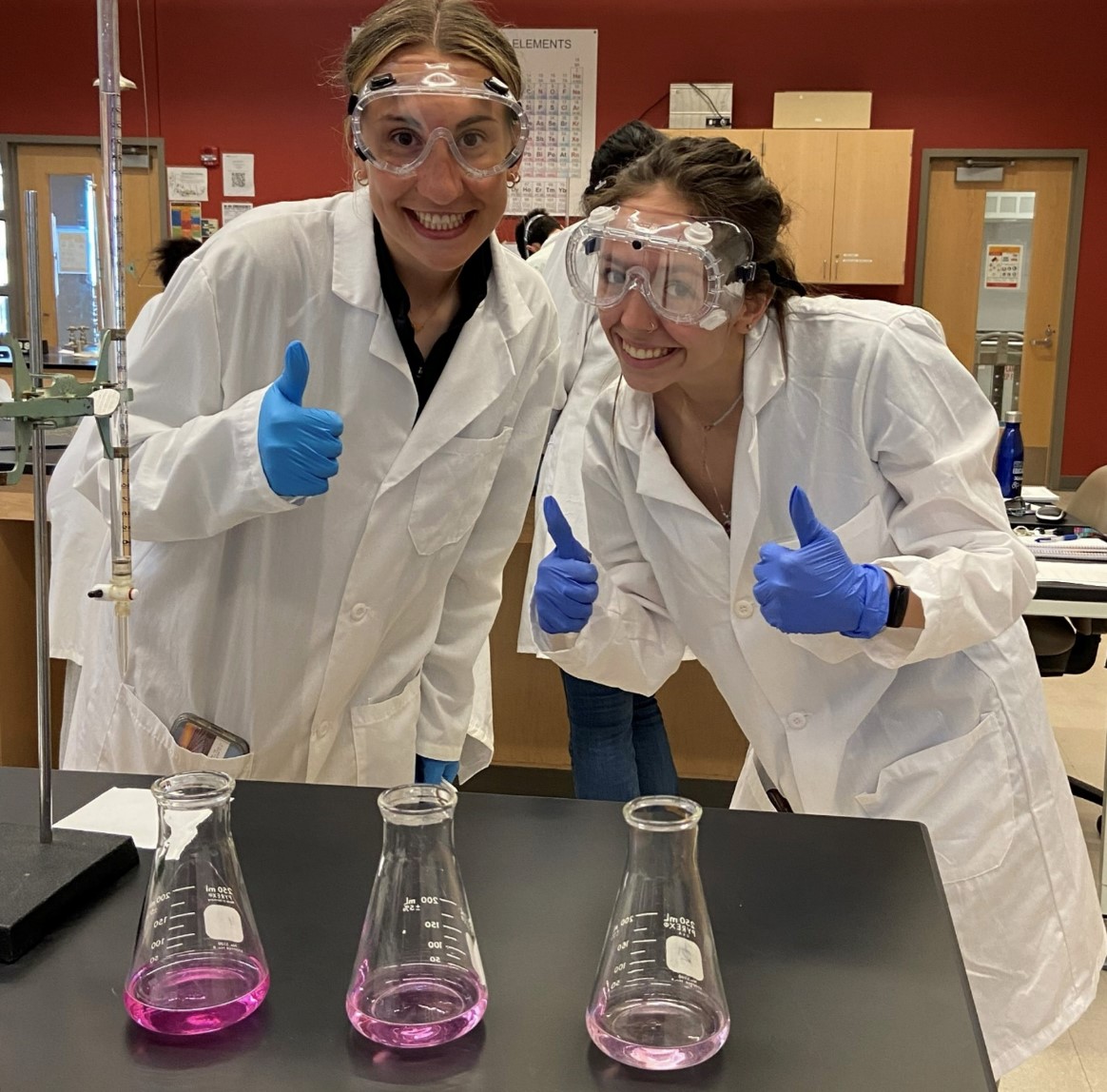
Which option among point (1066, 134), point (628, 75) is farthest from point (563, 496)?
point (1066, 134)

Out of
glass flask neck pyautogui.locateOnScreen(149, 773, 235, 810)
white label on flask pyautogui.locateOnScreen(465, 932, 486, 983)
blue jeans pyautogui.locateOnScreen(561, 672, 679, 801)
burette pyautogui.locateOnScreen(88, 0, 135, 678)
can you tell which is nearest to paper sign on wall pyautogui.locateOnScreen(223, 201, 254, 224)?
blue jeans pyautogui.locateOnScreen(561, 672, 679, 801)

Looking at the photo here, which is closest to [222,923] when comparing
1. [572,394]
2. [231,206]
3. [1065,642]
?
[572,394]

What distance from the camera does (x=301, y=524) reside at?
1538 mm

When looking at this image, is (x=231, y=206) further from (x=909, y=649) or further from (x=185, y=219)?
(x=909, y=649)

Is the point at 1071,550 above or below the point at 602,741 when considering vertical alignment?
above

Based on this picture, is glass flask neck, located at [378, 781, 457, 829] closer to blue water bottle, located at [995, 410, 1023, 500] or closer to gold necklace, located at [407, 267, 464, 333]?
gold necklace, located at [407, 267, 464, 333]

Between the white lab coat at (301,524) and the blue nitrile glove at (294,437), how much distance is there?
0.12m

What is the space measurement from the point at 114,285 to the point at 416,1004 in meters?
0.68

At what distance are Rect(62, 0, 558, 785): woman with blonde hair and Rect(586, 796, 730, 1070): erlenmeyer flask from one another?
720 millimetres

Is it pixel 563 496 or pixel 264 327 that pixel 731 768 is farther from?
pixel 264 327

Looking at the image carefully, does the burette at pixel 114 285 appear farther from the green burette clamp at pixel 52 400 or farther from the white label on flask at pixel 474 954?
the white label on flask at pixel 474 954

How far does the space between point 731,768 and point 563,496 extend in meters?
1.14

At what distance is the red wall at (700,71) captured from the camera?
6871 millimetres

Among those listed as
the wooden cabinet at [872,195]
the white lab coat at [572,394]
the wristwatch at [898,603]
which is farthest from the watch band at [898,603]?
the wooden cabinet at [872,195]
